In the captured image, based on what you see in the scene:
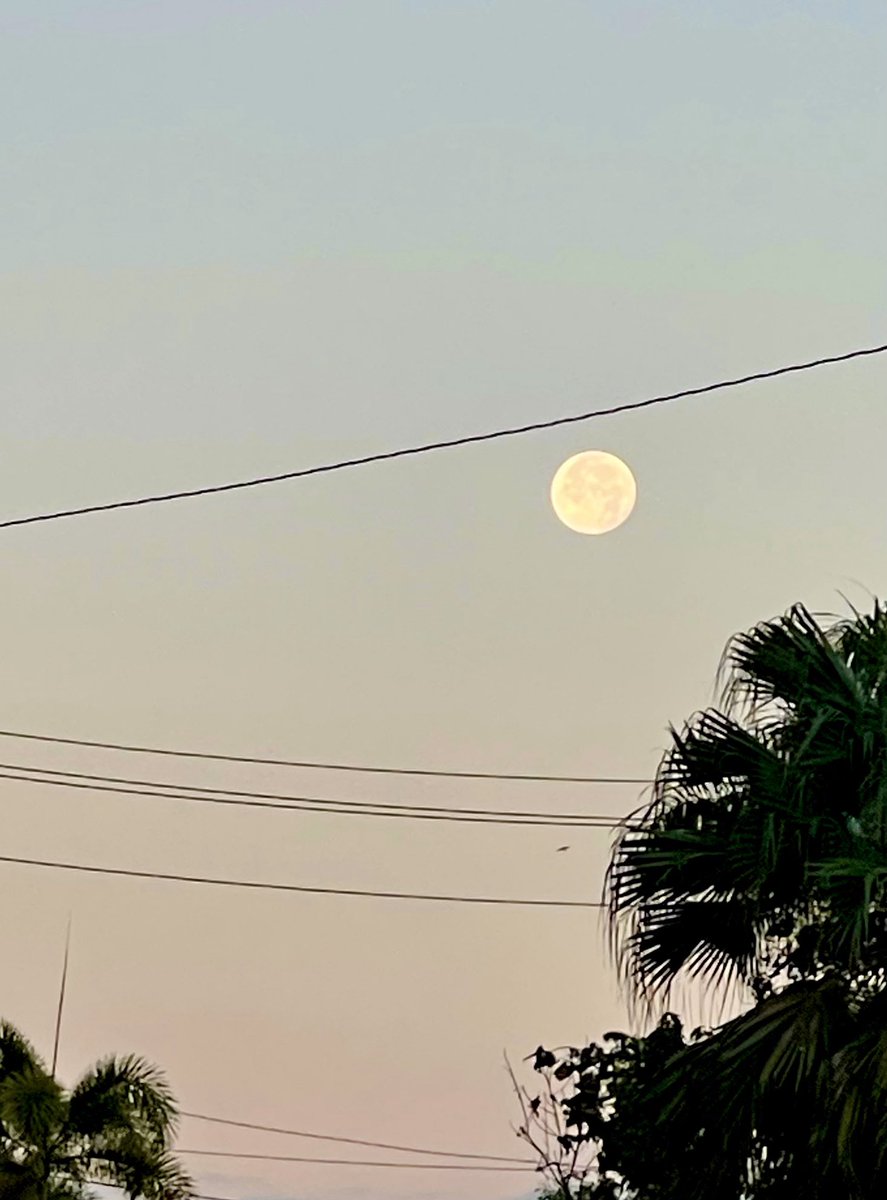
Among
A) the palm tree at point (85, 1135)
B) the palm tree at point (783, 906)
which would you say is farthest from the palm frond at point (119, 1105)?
the palm tree at point (783, 906)

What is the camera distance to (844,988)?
417 inches

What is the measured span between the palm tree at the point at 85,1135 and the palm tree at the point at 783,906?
11.7m

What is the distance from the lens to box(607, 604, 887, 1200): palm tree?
32.9 ft

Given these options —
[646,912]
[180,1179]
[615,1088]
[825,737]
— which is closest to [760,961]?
[646,912]

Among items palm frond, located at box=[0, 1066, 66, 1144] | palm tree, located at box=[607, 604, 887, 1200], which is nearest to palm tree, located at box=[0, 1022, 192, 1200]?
palm frond, located at box=[0, 1066, 66, 1144]

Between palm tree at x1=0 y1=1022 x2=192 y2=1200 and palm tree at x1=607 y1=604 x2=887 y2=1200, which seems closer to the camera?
palm tree at x1=607 y1=604 x2=887 y2=1200

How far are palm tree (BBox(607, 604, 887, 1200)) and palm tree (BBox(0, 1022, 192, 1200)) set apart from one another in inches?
462

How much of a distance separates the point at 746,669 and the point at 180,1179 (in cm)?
1262

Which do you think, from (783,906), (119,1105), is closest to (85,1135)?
(119,1105)

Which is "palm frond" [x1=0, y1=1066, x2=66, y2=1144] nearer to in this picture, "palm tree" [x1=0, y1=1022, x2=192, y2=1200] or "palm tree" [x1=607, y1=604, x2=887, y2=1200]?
"palm tree" [x1=0, y1=1022, x2=192, y2=1200]

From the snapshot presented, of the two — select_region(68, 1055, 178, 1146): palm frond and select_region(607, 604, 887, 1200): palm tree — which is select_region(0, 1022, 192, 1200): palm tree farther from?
select_region(607, 604, 887, 1200): palm tree

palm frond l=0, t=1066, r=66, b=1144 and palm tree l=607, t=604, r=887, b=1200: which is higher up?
palm frond l=0, t=1066, r=66, b=1144

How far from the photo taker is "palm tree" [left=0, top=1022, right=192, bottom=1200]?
21.2m

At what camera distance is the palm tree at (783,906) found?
10.0 m
